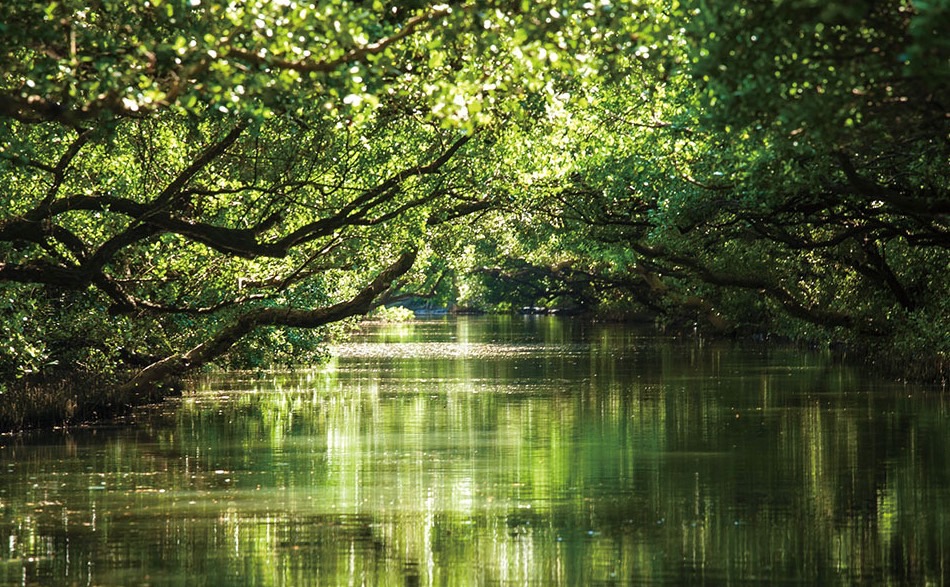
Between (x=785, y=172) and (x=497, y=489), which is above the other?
(x=785, y=172)

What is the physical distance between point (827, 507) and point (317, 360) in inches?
989

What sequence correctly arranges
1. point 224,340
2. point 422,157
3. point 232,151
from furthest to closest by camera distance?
1. point 224,340
2. point 422,157
3. point 232,151

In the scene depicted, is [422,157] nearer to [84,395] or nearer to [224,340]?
[224,340]

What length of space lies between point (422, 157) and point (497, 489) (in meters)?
11.3

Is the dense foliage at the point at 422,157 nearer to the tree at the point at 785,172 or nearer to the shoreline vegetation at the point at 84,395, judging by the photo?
the tree at the point at 785,172

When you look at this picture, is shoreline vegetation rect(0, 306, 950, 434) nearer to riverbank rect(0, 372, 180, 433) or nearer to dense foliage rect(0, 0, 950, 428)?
riverbank rect(0, 372, 180, 433)

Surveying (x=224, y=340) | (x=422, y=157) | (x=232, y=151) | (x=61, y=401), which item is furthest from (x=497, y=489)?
(x=224, y=340)

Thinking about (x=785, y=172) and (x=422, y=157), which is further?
(x=422, y=157)

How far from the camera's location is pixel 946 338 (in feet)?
113

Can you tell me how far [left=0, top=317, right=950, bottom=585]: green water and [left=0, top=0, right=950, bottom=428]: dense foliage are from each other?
2915mm

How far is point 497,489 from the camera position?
66.4 ft

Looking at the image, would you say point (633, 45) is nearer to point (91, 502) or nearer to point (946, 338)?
point (91, 502)

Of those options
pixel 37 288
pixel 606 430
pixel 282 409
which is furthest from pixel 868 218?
pixel 37 288

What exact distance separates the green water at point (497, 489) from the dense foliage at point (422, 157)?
2915 mm
